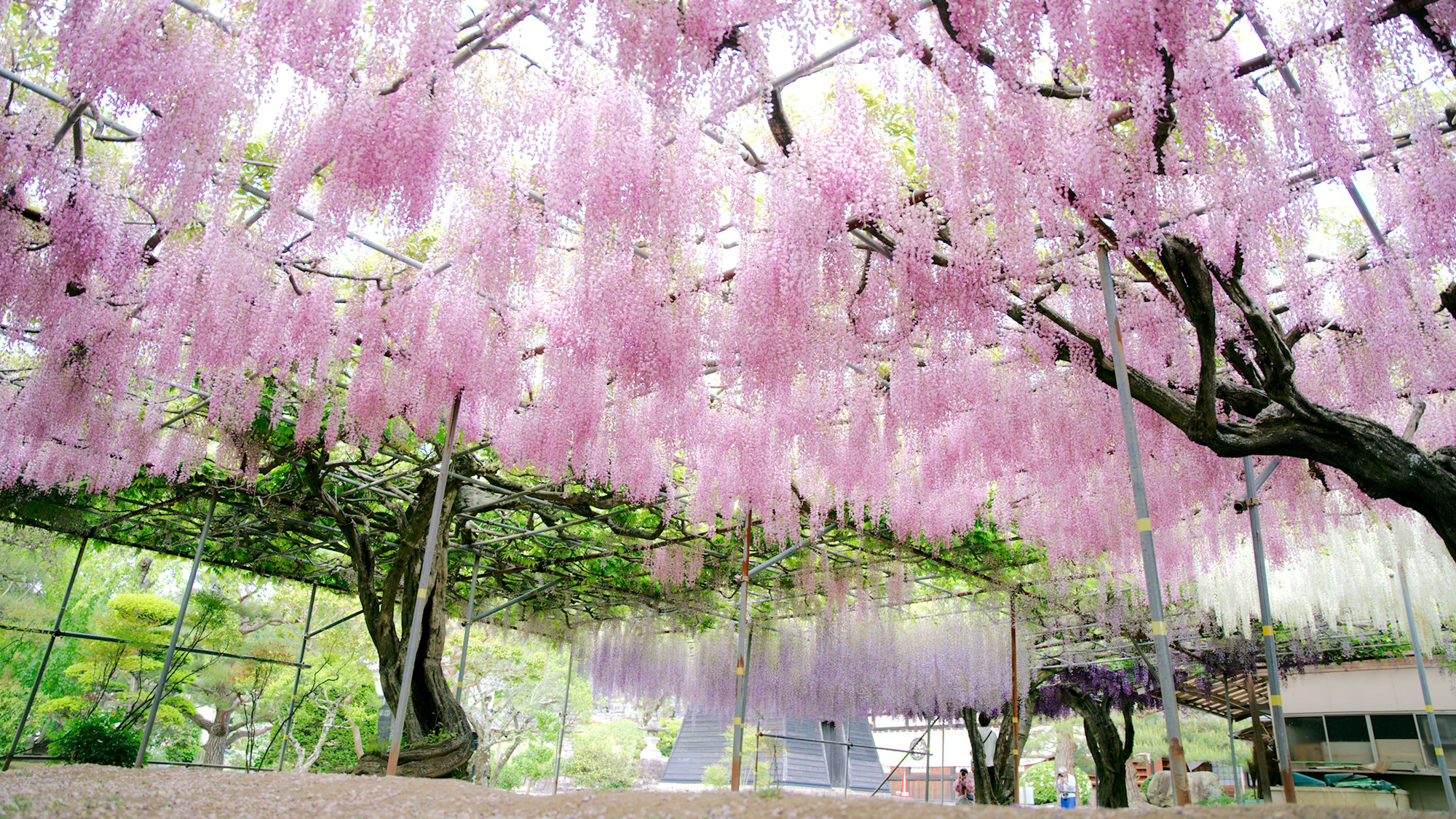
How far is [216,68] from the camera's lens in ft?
12.1

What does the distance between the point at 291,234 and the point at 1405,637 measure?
1677 centimetres

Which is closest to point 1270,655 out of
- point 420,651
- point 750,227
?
point 750,227

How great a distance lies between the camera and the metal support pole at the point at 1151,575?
3.15m

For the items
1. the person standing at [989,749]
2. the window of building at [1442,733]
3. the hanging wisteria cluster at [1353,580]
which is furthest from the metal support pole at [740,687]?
the window of building at [1442,733]

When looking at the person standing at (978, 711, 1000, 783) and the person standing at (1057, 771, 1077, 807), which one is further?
the person standing at (1057, 771, 1077, 807)

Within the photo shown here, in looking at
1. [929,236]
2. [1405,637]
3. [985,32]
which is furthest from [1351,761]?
[985,32]

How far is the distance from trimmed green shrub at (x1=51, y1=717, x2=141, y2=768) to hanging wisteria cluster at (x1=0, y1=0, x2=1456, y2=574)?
3237 mm

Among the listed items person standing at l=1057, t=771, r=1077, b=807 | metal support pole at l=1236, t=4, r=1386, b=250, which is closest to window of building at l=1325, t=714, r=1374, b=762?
person standing at l=1057, t=771, r=1077, b=807

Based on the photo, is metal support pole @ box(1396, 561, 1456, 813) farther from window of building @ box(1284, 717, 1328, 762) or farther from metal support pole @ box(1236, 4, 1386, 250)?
window of building @ box(1284, 717, 1328, 762)

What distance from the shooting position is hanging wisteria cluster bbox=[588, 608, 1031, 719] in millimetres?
14242

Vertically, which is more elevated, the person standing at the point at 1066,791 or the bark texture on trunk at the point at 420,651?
the bark texture on trunk at the point at 420,651

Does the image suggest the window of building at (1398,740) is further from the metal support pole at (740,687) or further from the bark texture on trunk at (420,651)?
the bark texture on trunk at (420,651)

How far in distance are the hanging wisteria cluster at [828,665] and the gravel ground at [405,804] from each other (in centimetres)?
927

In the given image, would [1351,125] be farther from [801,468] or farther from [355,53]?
[801,468]
